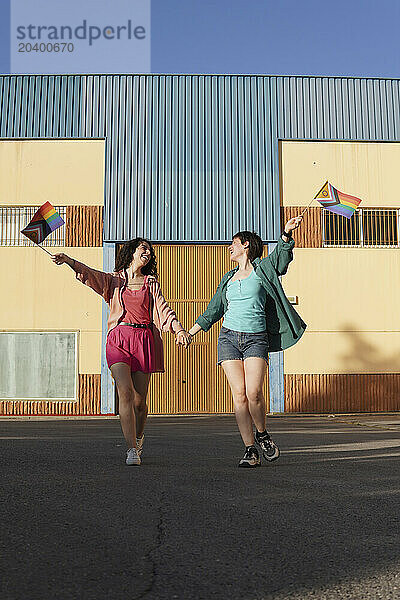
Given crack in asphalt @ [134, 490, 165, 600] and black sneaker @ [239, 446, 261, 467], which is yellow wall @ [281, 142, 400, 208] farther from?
crack in asphalt @ [134, 490, 165, 600]

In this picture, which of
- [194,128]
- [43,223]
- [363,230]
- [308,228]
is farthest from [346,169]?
[43,223]

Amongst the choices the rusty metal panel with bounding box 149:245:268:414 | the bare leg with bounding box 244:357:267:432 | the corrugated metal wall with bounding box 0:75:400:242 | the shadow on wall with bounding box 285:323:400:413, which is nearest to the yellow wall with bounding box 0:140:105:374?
the corrugated metal wall with bounding box 0:75:400:242

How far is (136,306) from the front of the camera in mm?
6480

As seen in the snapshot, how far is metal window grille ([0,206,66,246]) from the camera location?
22.1 m

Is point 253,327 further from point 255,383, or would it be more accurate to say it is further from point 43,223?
point 43,223

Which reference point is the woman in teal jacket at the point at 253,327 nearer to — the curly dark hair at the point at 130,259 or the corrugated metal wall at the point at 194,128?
the curly dark hair at the point at 130,259

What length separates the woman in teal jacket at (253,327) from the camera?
6.24 metres

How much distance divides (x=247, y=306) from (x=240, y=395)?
2.42ft

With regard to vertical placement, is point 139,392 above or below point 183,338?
below

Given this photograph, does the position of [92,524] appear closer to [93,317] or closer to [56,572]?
[56,572]

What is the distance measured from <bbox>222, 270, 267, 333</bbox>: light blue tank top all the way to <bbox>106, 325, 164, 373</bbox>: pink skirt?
68cm

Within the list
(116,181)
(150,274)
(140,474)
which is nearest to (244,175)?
(116,181)

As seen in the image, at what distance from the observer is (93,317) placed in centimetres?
2192

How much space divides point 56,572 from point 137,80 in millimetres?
21725
